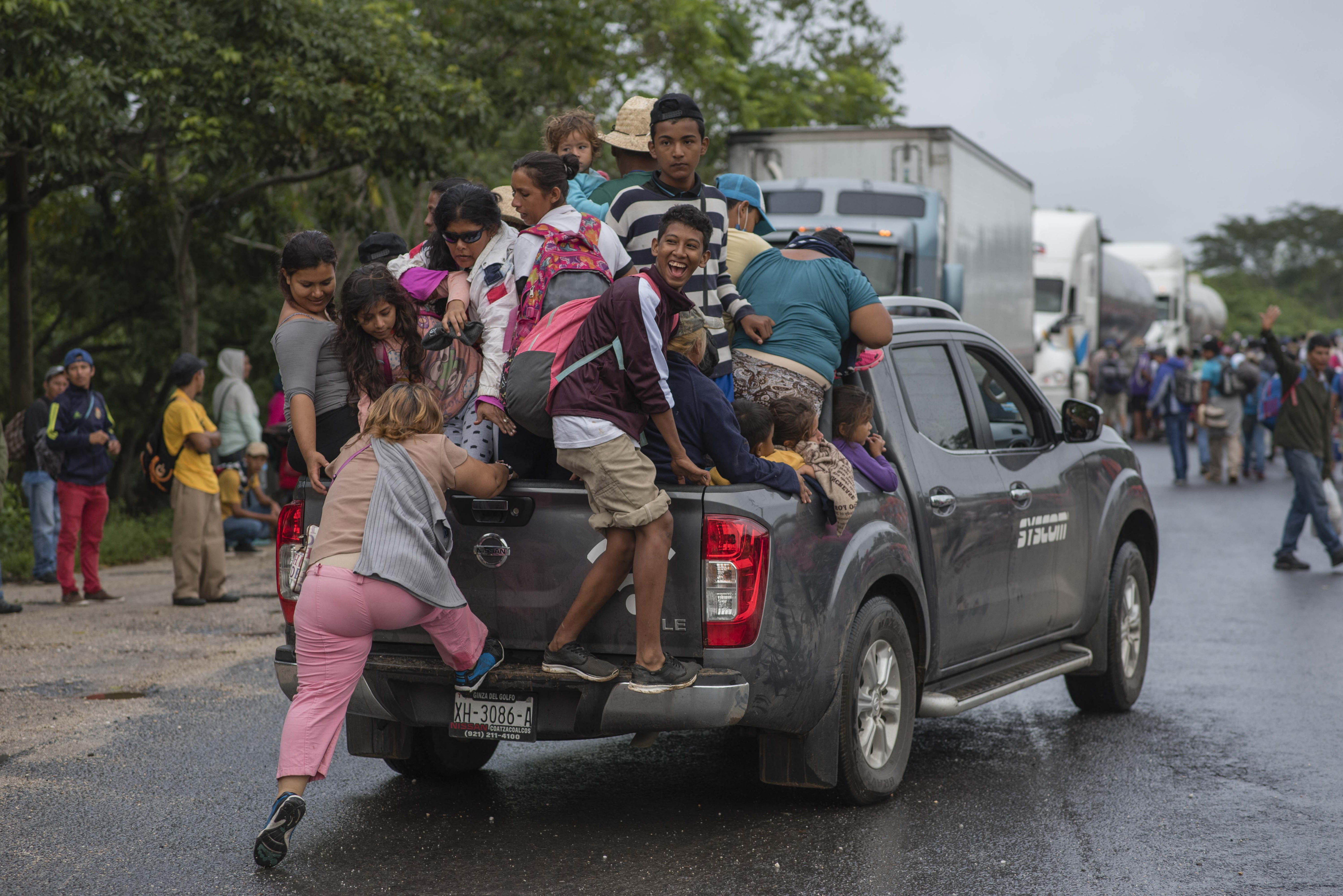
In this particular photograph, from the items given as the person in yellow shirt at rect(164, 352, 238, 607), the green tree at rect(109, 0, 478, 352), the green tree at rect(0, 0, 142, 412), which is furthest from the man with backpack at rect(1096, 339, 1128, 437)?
the person in yellow shirt at rect(164, 352, 238, 607)

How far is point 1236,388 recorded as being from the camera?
21.5 metres

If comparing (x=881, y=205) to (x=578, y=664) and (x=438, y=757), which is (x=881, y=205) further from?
(x=578, y=664)

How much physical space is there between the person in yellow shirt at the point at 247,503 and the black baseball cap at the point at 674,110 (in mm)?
8271

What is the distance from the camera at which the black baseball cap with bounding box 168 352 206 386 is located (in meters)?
10.4

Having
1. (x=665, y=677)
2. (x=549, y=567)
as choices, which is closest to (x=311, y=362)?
(x=549, y=567)

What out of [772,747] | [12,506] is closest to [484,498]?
[772,747]

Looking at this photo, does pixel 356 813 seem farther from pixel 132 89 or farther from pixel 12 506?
pixel 12 506

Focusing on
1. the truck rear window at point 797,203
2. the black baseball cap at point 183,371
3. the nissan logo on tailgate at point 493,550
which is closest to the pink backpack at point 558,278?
the nissan logo on tailgate at point 493,550

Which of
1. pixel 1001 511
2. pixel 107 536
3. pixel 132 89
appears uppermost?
pixel 132 89

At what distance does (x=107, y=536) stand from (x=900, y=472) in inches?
439

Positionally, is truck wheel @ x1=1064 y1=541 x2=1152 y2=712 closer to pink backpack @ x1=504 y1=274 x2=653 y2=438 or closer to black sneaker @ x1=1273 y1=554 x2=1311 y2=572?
pink backpack @ x1=504 y1=274 x2=653 y2=438

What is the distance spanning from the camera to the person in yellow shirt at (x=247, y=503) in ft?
43.1

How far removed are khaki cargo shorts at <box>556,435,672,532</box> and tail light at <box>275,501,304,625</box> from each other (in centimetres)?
112

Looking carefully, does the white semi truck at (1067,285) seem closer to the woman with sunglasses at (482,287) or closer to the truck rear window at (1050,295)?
the truck rear window at (1050,295)
